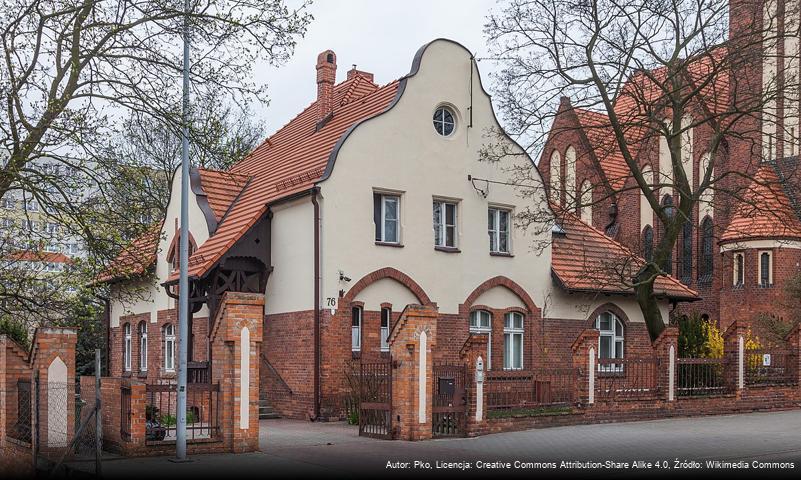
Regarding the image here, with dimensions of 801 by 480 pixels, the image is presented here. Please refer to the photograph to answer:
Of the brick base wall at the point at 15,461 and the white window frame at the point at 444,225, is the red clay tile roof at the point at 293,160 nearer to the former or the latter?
the white window frame at the point at 444,225

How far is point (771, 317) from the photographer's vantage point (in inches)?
1324

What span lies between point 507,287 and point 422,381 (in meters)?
9.92

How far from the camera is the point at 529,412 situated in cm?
2152

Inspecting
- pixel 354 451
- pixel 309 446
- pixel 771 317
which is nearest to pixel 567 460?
pixel 354 451

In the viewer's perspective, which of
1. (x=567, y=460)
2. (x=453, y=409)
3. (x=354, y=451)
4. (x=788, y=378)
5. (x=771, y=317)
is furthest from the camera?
(x=771, y=317)

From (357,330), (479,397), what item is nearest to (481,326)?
(357,330)

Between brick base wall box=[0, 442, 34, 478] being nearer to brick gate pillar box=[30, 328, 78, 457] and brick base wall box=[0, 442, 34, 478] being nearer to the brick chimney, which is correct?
brick gate pillar box=[30, 328, 78, 457]

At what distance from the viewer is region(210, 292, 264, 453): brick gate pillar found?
16.2m

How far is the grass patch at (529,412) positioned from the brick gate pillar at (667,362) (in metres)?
3.51

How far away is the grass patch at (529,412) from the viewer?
2077cm

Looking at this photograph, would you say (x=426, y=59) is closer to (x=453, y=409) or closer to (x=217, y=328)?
(x=453, y=409)

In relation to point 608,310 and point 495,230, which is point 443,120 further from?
point 608,310

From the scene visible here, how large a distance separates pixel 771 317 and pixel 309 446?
21206 millimetres

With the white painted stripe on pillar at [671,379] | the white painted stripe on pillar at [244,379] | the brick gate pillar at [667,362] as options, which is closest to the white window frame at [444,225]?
the brick gate pillar at [667,362]
